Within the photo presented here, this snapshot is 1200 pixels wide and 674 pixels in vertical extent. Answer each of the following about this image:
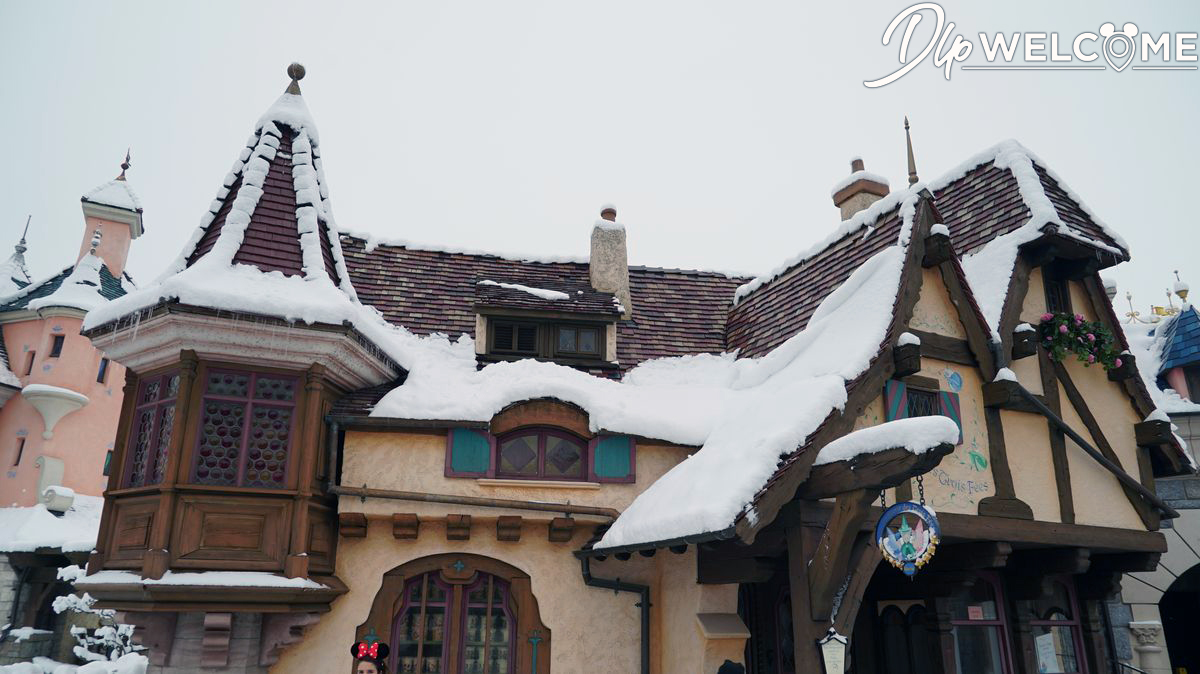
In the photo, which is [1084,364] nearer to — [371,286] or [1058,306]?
[1058,306]

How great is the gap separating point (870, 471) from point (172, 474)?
→ 7663 millimetres

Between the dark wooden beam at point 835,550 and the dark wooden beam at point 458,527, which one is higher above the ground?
the dark wooden beam at point 458,527

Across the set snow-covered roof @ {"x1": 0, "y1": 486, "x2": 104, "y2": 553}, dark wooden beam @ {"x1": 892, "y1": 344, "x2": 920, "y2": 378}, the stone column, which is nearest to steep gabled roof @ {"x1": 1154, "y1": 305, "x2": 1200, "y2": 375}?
the stone column

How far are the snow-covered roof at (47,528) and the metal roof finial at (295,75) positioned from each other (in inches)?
496

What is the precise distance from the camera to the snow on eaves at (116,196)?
25094mm

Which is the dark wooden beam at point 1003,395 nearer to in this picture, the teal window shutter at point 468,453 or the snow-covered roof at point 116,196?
the teal window shutter at point 468,453

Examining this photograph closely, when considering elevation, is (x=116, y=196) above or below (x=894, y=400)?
above

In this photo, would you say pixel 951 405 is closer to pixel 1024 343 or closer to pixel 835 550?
pixel 1024 343

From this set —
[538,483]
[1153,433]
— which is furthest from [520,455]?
[1153,433]

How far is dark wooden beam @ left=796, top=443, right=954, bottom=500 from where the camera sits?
6.38 m

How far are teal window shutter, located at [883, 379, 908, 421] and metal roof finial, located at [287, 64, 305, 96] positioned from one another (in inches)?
381

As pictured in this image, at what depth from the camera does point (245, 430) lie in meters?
9.56

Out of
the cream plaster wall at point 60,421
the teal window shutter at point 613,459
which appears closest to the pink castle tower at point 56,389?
the cream plaster wall at point 60,421

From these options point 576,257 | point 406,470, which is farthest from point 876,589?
point 576,257
